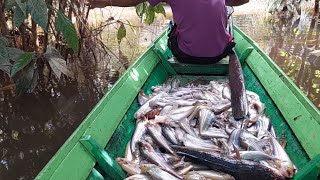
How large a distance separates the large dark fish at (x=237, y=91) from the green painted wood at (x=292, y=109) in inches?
9.3

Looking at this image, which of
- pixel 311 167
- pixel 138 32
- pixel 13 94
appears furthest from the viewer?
pixel 138 32

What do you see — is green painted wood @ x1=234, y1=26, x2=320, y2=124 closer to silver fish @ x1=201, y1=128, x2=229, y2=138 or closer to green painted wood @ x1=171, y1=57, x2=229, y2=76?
green painted wood @ x1=171, y1=57, x2=229, y2=76

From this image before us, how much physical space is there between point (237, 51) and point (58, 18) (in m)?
2.50

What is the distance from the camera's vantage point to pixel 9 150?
16.3 ft

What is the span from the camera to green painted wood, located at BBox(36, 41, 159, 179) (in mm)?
2234

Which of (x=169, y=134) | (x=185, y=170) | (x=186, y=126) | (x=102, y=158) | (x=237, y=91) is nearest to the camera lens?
(x=102, y=158)

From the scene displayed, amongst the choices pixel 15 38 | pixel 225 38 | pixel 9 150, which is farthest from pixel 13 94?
pixel 225 38

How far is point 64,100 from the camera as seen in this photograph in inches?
255

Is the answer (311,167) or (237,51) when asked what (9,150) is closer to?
(237,51)

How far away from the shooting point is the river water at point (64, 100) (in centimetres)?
488

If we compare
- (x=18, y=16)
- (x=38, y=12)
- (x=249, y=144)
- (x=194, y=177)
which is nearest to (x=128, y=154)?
(x=194, y=177)

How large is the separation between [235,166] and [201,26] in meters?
2.44

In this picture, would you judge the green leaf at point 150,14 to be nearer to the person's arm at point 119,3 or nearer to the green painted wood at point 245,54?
the person's arm at point 119,3

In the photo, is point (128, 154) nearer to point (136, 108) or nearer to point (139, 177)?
point (139, 177)
